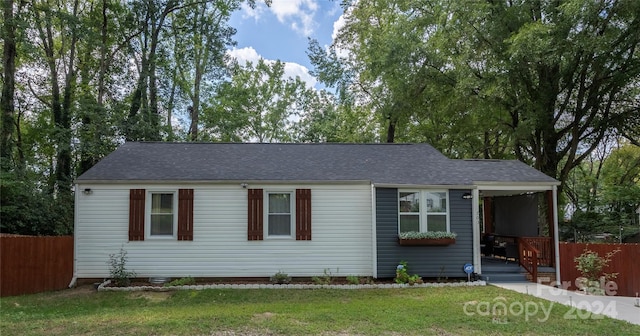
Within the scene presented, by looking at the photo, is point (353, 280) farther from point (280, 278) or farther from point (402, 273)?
point (280, 278)

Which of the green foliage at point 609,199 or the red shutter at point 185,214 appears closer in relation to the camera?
the red shutter at point 185,214

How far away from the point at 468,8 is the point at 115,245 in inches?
534

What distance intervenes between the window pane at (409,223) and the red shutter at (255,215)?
11.6 ft

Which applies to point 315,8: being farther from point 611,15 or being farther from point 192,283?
point 192,283

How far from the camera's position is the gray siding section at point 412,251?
10.3m

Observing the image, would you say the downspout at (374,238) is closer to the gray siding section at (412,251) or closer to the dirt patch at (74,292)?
the gray siding section at (412,251)

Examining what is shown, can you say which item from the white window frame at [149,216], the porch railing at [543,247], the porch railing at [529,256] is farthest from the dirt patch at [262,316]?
the porch railing at [543,247]

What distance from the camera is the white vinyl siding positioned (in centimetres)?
1015

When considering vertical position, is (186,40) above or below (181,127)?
above

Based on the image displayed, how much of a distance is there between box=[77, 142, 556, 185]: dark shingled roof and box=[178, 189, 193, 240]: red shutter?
0.40 meters

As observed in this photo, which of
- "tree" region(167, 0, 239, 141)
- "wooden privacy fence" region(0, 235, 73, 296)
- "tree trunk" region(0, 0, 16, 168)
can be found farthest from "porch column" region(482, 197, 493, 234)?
"tree trunk" region(0, 0, 16, 168)

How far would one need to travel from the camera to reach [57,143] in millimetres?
15930

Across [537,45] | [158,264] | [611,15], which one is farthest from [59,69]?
[611,15]

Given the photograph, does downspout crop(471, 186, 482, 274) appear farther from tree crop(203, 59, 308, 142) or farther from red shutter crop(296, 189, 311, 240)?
tree crop(203, 59, 308, 142)
